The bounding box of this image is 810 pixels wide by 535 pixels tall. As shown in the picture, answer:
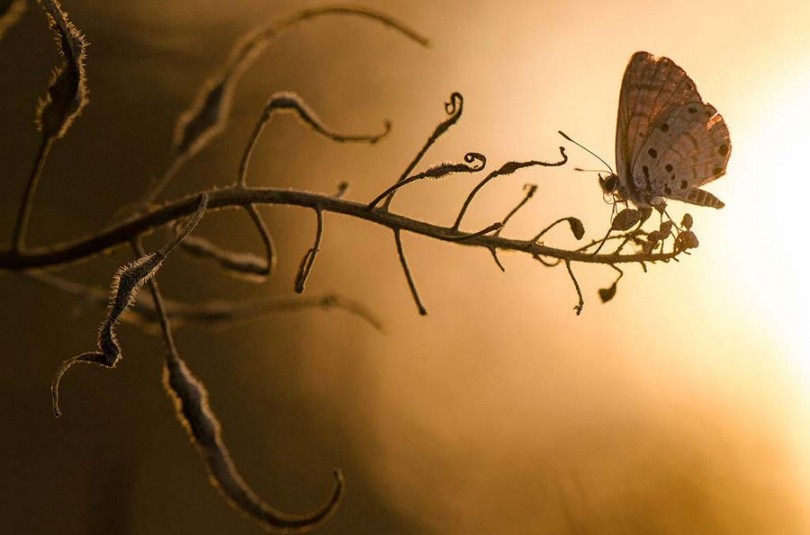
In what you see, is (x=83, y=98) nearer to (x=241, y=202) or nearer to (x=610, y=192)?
(x=241, y=202)

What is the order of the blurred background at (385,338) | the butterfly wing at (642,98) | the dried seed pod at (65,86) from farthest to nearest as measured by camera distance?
the blurred background at (385,338) < the butterfly wing at (642,98) < the dried seed pod at (65,86)

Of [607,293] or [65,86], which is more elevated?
[65,86]

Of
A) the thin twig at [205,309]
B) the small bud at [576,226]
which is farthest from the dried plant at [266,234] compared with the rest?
the thin twig at [205,309]

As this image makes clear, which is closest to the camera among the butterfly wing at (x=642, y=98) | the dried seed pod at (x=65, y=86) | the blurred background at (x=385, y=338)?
the dried seed pod at (x=65, y=86)

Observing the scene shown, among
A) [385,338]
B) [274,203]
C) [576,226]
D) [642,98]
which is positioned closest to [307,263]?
[274,203]

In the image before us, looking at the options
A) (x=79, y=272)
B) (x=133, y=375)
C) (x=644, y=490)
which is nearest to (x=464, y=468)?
(x=644, y=490)

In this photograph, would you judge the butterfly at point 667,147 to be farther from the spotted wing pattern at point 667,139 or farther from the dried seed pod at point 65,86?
the dried seed pod at point 65,86

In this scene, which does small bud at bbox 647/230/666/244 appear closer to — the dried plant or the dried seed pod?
the dried plant

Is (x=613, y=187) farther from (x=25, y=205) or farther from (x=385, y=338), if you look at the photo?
(x=385, y=338)
